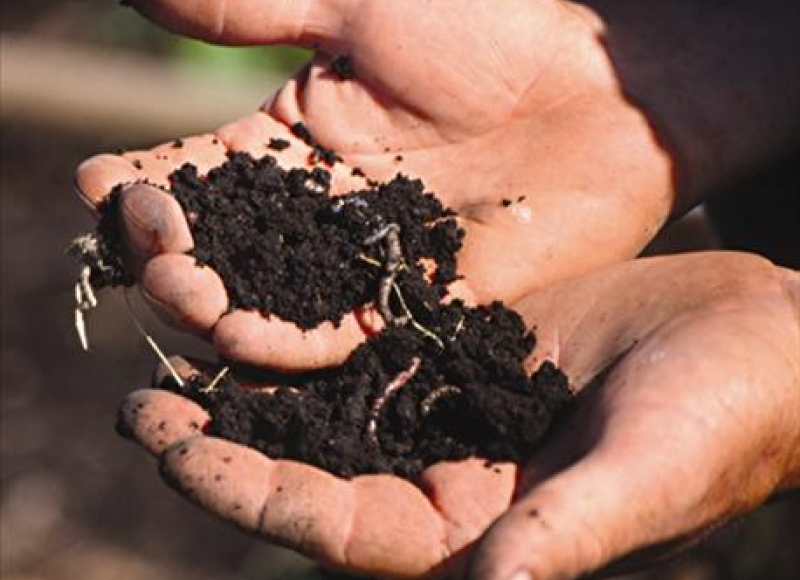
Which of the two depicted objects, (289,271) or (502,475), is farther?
(289,271)

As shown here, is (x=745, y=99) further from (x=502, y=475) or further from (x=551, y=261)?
(x=502, y=475)

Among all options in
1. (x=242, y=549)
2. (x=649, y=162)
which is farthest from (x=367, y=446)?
(x=242, y=549)

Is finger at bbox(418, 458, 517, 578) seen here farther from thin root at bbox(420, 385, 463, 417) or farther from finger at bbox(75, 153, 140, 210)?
finger at bbox(75, 153, 140, 210)

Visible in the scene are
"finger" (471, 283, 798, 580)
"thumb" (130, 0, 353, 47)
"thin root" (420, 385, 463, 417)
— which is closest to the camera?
"finger" (471, 283, 798, 580)

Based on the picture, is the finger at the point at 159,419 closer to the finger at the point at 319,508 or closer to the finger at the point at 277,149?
the finger at the point at 319,508

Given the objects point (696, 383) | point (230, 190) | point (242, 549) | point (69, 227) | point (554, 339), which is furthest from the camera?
point (69, 227)

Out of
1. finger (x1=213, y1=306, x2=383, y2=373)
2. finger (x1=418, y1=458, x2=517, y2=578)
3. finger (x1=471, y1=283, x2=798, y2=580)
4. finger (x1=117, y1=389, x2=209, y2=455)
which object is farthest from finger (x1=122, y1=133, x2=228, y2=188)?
finger (x1=471, y1=283, x2=798, y2=580)
